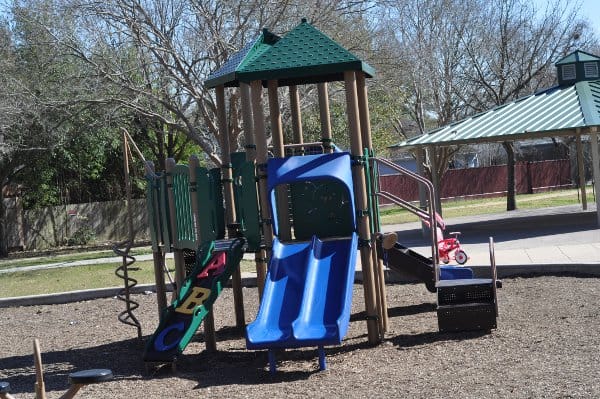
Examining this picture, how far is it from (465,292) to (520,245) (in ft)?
29.8

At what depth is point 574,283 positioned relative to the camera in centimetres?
1205

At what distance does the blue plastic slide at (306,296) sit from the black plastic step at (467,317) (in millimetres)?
1245

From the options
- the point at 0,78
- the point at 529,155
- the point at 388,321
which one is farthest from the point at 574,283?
the point at 529,155

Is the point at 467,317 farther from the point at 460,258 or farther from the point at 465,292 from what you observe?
the point at 460,258

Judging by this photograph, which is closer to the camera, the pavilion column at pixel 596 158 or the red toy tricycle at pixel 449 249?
the red toy tricycle at pixel 449 249

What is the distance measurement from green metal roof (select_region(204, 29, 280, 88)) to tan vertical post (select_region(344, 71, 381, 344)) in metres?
1.15

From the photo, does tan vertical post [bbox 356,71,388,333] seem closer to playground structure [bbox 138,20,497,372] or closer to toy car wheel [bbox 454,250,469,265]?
playground structure [bbox 138,20,497,372]

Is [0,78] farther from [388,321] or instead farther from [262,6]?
[388,321]

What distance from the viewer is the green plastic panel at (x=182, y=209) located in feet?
33.2

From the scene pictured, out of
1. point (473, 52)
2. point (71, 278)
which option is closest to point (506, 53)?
point (473, 52)

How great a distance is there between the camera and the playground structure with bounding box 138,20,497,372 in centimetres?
875

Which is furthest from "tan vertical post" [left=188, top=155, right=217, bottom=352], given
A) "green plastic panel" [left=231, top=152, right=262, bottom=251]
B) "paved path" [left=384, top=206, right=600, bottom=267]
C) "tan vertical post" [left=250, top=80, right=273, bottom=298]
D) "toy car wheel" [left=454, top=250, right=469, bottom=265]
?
"paved path" [left=384, top=206, right=600, bottom=267]

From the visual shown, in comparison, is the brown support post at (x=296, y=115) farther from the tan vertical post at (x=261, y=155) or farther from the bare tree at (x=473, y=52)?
the bare tree at (x=473, y=52)

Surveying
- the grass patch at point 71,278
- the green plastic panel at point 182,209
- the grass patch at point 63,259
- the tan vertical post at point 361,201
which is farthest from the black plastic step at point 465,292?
the grass patch at point 63,259
